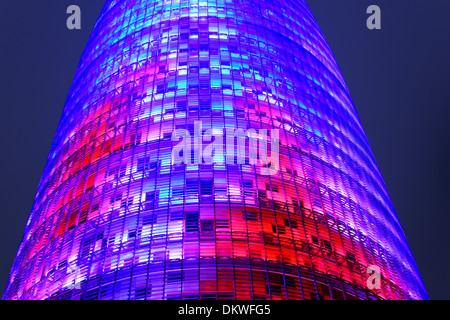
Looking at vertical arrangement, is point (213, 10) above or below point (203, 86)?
above

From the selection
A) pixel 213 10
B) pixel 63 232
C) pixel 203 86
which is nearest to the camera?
pixel 63 232

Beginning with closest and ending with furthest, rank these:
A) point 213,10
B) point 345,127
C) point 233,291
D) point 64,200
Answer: point 233,291 → point 64,200 → point 345,127 → point 213,10

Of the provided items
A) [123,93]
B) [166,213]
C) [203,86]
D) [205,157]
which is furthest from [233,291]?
[123,93]

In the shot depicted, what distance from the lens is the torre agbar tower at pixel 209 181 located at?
3375 centimetres

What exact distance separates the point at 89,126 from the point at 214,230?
1746 cm

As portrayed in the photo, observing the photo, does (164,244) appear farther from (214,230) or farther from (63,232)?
(63,232)

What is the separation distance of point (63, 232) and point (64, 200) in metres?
3.85

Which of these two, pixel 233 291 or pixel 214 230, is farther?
pixel 214 230

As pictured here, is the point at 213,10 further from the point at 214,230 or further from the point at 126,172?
the point at 214,230

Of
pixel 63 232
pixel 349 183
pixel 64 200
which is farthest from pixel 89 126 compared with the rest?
pixel 349 183

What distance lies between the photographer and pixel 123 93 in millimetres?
48219

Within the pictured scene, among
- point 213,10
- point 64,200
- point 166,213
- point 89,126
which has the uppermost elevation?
point 213,10

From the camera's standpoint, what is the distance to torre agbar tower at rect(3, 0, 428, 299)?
33.8m

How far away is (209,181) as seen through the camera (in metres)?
38.3
